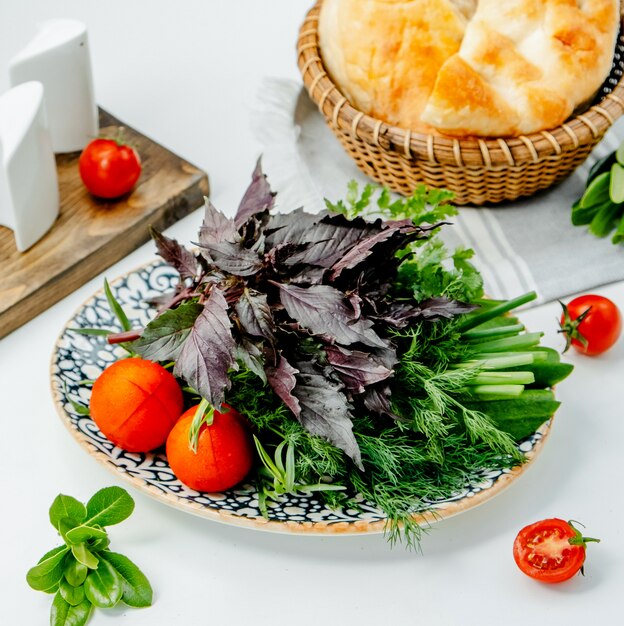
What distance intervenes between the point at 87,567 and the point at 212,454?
10.3 inches

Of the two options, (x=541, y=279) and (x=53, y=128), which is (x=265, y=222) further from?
(x=53, y=128)

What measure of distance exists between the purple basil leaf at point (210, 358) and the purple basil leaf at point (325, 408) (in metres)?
0.12

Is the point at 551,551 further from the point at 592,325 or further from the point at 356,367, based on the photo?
the point at 592,325

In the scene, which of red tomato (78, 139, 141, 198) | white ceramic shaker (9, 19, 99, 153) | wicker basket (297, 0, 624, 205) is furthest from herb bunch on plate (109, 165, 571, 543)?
white ceramic shaker (9, 19, 99, 153)

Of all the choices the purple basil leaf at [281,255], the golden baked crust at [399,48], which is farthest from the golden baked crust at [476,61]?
the purple basil leaf at [281,255]

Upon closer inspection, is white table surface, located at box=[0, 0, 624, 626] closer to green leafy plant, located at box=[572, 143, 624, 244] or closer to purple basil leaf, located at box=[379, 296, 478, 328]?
green leafy plant, located at box=[572, 143, 624, 244]

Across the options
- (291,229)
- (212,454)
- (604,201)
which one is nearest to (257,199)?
(291,229)

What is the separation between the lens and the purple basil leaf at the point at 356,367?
5.03 ft

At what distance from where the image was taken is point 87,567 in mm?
1531

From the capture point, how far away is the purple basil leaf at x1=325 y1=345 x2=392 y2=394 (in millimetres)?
1532

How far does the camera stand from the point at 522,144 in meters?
2.06

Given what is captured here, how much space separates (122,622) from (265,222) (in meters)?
0.68

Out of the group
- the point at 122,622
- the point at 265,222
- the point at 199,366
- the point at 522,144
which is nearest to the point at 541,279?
the point at 522,144

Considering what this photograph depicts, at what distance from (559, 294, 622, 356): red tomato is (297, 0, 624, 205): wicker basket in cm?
33
